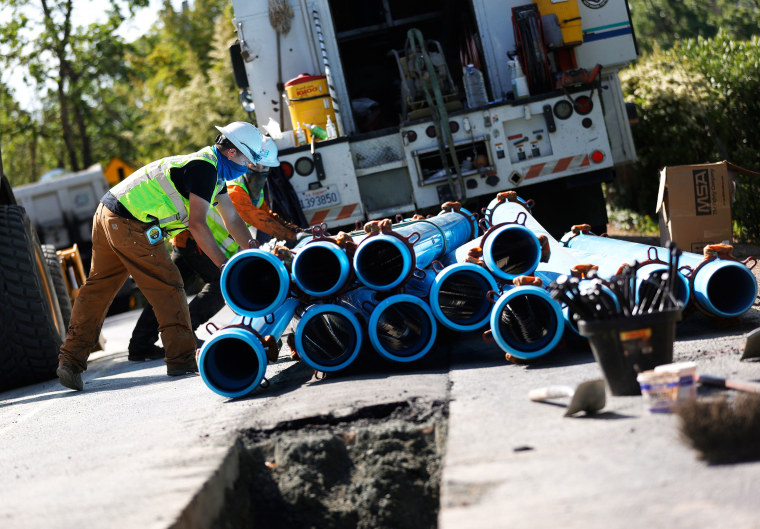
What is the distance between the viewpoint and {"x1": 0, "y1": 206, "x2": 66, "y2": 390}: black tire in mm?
7359

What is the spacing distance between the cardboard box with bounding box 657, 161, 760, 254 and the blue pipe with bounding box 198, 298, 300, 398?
10.8ft

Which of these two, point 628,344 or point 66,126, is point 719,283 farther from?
point 66,126

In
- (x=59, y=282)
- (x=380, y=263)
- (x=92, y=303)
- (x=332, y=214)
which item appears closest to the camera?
(x=380, y=263)

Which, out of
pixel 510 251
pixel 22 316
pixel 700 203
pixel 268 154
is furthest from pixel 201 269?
pixel 700 203

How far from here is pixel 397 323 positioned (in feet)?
18.5

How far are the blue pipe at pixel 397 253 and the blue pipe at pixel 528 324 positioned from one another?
1.99 ft

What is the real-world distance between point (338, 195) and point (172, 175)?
99.1 inches

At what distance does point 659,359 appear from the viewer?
4047 millimetres

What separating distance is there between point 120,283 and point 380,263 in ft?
7.12

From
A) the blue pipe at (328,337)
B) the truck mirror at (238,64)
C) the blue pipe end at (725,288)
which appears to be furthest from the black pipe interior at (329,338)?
the truck mirror at (238,64)

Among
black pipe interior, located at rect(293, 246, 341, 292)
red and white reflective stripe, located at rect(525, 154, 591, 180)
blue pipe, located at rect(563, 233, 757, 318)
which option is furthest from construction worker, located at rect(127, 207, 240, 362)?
blue pipe, located at rect(563, 233, 757, 318)

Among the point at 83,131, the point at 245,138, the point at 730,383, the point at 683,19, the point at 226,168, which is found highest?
the point at 83,131

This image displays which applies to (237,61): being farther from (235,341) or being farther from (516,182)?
(235,341)

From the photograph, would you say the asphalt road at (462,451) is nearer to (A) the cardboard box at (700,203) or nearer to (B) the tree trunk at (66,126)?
(A) the cardboard box at (700,203)
